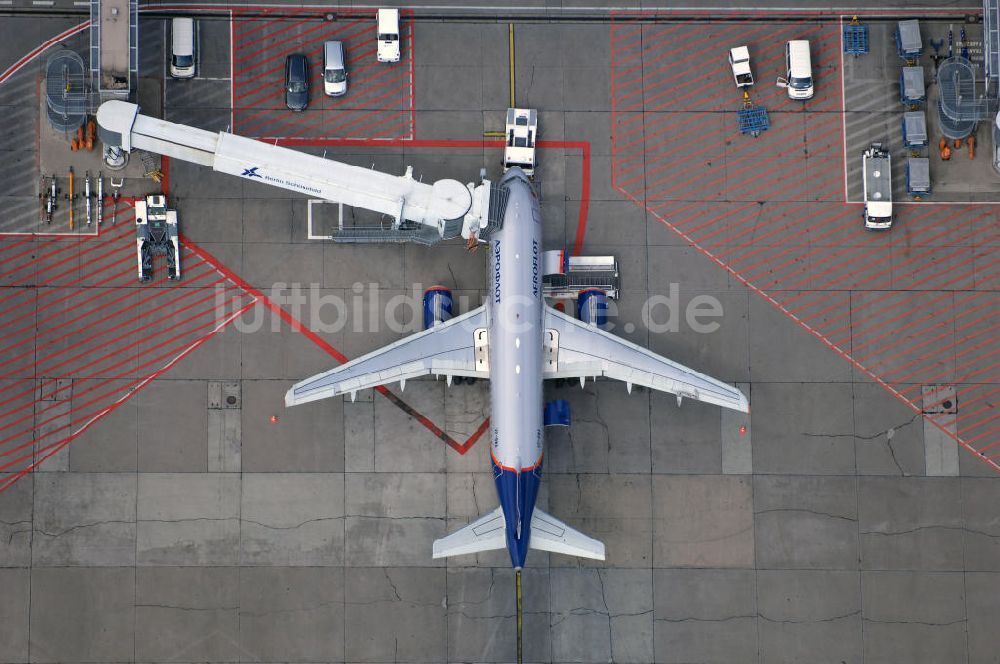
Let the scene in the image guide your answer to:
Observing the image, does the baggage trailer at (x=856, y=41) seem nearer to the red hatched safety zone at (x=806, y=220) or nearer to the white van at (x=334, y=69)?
the red hatched safety zone at (x=806, y=220)

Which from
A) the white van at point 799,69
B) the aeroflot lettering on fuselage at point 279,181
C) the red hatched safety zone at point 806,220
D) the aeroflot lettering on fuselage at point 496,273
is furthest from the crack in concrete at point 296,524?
the white van at point 799,69

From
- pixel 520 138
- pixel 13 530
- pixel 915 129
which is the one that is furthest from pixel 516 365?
pixel 13 530

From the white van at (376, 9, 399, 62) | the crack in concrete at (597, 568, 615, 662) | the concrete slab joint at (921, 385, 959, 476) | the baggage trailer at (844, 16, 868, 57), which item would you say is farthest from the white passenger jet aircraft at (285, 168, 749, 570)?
the baggage trailer at (844, 16, 868, 57)

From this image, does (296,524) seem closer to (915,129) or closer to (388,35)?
(388,35)

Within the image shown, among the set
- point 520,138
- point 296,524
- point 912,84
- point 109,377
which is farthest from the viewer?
point 912,84

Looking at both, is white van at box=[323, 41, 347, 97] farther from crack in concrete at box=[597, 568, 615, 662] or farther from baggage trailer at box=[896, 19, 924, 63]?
baggage trailer at box=[896, 19, 924, 63]

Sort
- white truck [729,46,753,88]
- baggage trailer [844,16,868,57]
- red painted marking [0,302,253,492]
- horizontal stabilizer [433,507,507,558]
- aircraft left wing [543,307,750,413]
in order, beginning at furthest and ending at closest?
baggage trailer [844,16,868,57], white truck [729,46,753,88], red painted marking [0,302,253,492], aircraft left wing [543,307,750,413], horizontal stabilizer [433,507,507,558]
